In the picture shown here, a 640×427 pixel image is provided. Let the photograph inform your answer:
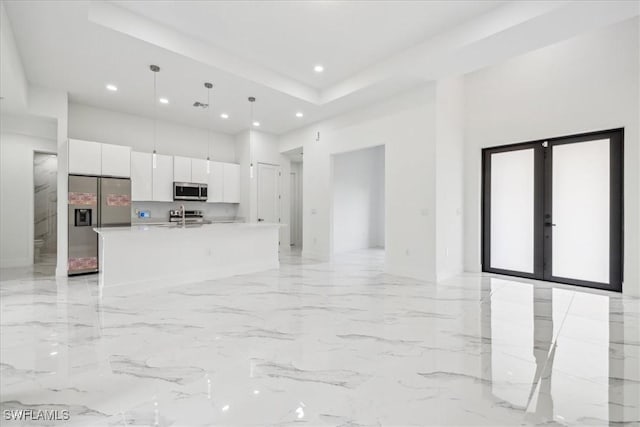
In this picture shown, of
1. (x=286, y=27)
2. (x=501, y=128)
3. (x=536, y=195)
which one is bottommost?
(x=536, y=195)

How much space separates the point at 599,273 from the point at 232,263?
221 inches

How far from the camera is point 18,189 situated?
6059 millimetres

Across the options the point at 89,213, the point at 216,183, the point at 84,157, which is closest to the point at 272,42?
the point at 84,157

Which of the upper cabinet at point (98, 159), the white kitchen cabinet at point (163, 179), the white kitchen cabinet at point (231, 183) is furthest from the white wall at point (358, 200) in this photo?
the upper cabinet at point (98, 159)

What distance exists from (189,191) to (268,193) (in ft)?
6.26

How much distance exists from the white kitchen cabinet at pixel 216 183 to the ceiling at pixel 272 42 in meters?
2.07

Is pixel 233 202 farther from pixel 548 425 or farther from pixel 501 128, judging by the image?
pixel 548 425

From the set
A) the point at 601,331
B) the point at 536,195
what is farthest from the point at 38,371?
the point at 536,195

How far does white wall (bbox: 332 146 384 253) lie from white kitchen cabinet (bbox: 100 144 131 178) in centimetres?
445

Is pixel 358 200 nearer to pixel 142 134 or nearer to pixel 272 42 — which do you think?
pixel 272 42

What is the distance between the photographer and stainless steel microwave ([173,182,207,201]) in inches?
255

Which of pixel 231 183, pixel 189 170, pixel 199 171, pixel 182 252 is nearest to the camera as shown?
pixel 182 252

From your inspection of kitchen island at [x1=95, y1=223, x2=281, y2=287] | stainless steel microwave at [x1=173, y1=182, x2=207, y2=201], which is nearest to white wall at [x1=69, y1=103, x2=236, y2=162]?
stainless steel microwave at [x1=173, y1=182, x2=207, y2=201]

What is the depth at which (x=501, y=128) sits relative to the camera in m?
5.13
